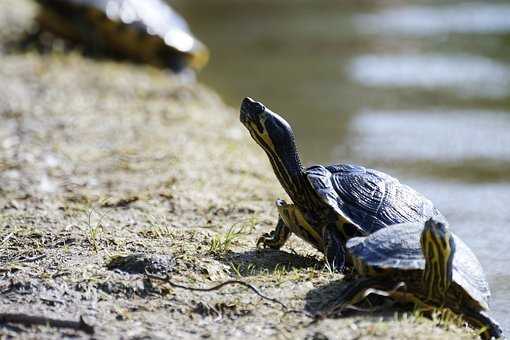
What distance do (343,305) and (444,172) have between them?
356 centimetres

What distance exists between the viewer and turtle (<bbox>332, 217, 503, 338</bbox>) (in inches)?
132

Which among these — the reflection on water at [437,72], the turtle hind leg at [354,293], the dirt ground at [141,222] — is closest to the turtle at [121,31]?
the dirt ground at [141,222]

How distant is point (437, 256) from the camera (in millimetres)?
3338

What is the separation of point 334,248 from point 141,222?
3.68ft

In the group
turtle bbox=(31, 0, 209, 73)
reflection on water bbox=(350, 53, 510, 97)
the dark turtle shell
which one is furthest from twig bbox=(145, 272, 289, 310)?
turtle bbox=(31, 0, 209, 73)

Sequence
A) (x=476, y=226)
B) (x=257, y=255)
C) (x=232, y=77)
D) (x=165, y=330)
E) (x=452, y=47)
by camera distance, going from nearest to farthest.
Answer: (x=165, y=330) → (x=257, y=255) → (x=476, y=226) → (x=232, y=77) → (x=452, y=47)

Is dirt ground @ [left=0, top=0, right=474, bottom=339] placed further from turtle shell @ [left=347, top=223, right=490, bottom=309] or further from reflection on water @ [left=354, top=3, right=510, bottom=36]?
reflection on water @ [left=354, top=3, right=510, bottom=36]

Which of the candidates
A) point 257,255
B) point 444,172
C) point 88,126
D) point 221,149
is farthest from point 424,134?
point 257,255

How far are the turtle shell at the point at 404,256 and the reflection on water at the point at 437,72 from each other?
19.9 feet

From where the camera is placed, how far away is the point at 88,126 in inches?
273

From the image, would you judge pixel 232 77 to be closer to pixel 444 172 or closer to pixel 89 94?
pixel 89 94

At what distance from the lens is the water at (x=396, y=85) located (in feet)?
20.6

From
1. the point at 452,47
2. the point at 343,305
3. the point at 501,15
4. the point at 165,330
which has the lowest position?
the point at 165,330

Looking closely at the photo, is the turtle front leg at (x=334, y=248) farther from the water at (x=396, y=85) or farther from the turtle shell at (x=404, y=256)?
the water at (x=396, y=85)
